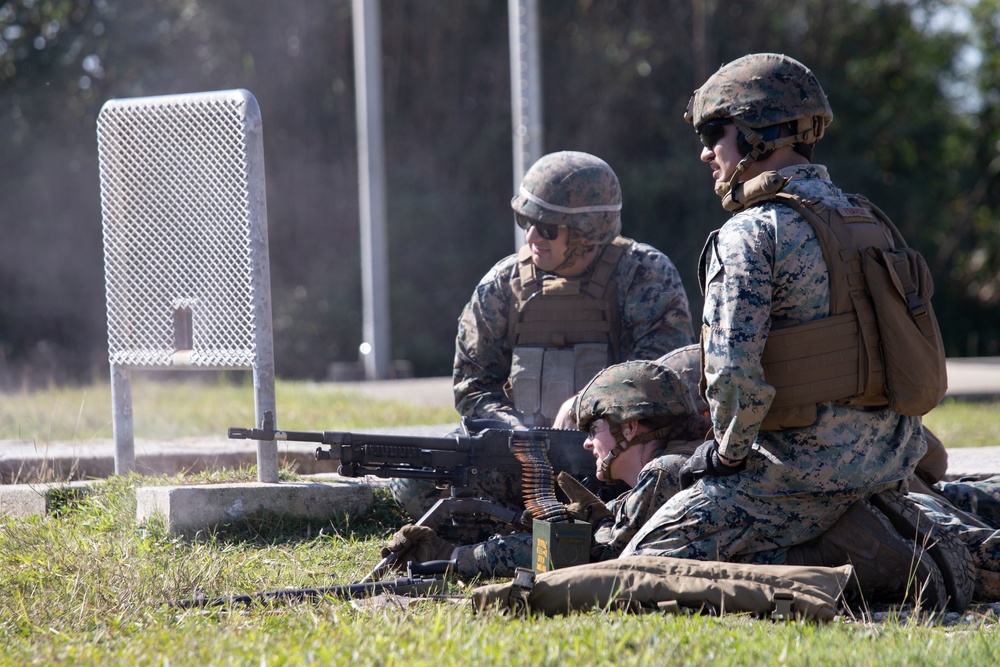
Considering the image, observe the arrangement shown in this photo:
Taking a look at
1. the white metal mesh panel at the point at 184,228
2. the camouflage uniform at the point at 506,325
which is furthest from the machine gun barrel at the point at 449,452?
the white metal mesh panel at the point at 184,228

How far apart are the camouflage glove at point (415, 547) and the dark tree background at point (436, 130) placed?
17.4 metres

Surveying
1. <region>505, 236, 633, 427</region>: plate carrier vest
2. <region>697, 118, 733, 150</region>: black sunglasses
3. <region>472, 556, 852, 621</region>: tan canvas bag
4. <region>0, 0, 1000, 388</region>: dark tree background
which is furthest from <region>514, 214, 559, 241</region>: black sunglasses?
<region>0, 0, 1000, 388</region>: dark tree background

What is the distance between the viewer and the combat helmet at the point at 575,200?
19.5ft

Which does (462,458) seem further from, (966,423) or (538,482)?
(966,423)

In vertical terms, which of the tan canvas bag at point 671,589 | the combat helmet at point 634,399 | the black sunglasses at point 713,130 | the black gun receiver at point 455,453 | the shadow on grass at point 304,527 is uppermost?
the black sunglasses at point 713,130

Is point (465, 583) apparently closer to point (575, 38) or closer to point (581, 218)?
point (581, 218)

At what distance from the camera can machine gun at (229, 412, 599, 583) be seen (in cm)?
497

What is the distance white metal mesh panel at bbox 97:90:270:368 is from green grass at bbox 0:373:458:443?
1.32 meters

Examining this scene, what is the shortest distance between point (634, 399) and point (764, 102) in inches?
49.2

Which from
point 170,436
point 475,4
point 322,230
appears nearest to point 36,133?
point 322,230

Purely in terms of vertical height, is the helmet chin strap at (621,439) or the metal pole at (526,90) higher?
the metal pole at (526,90)

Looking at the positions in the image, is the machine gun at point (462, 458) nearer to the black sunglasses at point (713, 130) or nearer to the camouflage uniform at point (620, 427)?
the camouflage uniform at point (620, 427)

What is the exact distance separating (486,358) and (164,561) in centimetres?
206

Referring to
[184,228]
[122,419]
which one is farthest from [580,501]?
[122,419]
